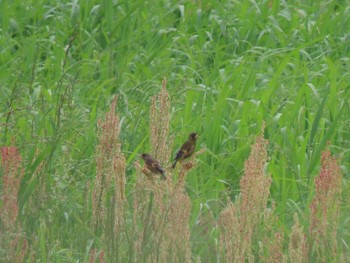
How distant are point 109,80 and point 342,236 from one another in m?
2.10

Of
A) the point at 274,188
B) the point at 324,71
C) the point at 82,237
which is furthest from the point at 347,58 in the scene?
the point at 82,237

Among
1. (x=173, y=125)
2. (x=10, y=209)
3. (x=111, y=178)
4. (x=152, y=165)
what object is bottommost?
(x=173, y=125)

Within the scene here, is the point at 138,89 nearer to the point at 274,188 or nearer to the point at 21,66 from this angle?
the point at 21,66

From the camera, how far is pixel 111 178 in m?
3.52

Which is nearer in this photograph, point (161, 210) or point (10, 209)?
point (161, 210)

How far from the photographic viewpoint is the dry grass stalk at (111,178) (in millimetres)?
3410

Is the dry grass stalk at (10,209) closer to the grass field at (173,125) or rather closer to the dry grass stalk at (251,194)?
the grass field at (173,125)

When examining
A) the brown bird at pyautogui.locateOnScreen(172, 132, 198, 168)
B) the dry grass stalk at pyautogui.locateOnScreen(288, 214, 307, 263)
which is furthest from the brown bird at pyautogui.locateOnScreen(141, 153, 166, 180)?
the dry grass stalk at pyautogui.locateOnScreen(288, 214, 307, 263)

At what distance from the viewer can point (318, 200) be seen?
3422 millimetres

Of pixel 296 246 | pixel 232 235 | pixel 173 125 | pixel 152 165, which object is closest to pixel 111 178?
pixel 152 165

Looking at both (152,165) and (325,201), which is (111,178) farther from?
(325,201)

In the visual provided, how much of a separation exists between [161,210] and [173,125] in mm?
2248

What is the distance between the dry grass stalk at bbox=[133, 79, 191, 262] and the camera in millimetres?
3311

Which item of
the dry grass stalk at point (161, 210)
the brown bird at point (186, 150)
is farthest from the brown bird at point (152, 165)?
the brown bird at point (186, 150)
